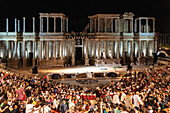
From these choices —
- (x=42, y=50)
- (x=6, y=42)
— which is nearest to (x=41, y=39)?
(x=42, y=50)

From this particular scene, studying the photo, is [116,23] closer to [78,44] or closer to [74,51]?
[78,44]

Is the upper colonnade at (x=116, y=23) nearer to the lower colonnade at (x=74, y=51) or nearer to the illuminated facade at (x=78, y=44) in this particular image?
the illuminated facade at (x=78, y=44)

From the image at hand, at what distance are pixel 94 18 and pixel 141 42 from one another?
14.5 metres

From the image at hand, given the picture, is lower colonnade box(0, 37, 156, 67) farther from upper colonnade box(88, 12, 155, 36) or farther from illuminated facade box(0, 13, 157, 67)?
upper colonnade box(88, 12, 155, 36)

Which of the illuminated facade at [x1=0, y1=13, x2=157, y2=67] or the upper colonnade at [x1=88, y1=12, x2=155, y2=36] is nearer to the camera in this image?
the illuminated facade at [x1=0, y1=13, x2=157, y2=67]

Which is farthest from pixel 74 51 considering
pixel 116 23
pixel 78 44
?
pixel 116 23

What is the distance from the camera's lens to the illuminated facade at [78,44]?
42.2 m

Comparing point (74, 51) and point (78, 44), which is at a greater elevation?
point (78, 44)

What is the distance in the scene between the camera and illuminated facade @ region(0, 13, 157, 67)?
4219cm

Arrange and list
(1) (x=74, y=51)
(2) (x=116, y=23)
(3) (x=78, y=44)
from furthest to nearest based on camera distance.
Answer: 1. (2) (x=116, y=23)
2. (3) (x=78, y=44)
3. (1) (x=74, y=51)

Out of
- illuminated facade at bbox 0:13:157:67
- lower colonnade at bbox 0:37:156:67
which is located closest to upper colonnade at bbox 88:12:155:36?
illuminated facade at bbox 0:13:157:67

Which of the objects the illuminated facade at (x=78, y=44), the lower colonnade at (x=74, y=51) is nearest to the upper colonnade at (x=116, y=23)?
the illuminated facade at (x=78, y=44)

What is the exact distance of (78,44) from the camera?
46.1m

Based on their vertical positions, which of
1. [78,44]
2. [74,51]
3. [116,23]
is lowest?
[74,51]
